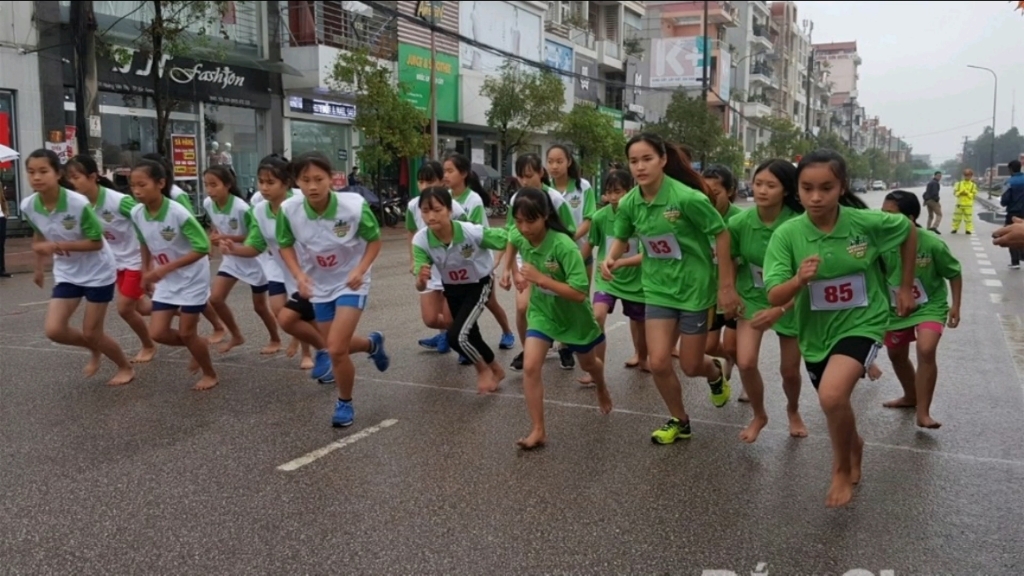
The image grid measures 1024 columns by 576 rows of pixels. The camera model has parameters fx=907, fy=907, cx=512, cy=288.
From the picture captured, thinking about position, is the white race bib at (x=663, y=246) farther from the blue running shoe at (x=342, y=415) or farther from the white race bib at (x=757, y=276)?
the blue running shoe at (x=342, y=415)

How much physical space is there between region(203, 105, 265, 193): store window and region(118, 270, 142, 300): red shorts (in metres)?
16.1

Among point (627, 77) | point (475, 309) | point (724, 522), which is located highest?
point (627, 77)

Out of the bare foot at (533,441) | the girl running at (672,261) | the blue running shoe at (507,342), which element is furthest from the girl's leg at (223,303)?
the girl running at (672,261)

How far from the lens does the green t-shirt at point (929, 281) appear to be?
541 centimetres

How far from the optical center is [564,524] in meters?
3.98

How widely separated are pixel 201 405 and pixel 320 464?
64.9 inches

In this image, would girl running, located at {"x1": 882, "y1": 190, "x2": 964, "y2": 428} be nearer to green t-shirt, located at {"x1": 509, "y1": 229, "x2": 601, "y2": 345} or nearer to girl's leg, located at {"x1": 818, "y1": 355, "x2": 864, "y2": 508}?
girl's leg, located at {"x1": 818, "y1": 355, "x2": 864, "y2": 508}

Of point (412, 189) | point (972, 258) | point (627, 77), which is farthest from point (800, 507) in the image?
point (627, 77)

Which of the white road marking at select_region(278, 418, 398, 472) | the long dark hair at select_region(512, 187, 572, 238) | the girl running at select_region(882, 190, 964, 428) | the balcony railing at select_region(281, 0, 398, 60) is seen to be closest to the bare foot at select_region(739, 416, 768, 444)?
the girl running at select_region(882, 190, 964, 428)

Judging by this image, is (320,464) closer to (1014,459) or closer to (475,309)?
(475,309)

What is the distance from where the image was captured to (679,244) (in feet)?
16.4

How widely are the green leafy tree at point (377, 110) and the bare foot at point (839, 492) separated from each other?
66.5 ft

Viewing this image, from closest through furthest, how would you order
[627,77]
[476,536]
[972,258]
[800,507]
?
[476,536], [800,507], [972,258], [627,77]

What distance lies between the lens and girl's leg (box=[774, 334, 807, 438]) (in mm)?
5035
